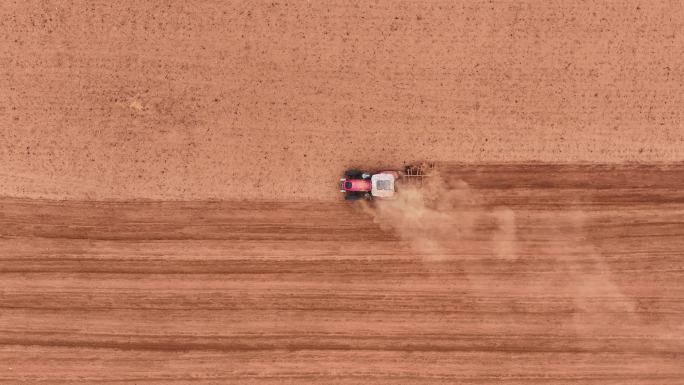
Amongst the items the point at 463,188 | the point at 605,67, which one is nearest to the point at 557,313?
the point at 463,188

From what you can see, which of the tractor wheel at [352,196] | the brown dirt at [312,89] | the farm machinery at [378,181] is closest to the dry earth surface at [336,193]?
the brown dirt at [312,89]

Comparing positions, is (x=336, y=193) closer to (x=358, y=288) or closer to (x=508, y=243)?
(x=358, y=288)

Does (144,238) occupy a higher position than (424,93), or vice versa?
(424,93)

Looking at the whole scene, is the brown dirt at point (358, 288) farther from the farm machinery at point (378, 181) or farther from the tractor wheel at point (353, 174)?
the tractor wheel at point (353, 174)

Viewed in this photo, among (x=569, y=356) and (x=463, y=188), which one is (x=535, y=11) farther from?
(x=569, y=356)

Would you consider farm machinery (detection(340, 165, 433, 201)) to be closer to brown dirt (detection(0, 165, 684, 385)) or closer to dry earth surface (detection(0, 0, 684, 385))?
dry earth surface (detection(0, 0, 684, 385))

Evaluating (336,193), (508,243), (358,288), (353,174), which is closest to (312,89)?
(353,174)

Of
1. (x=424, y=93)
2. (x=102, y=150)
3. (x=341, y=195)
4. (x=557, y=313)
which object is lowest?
(x=557, y=313)
